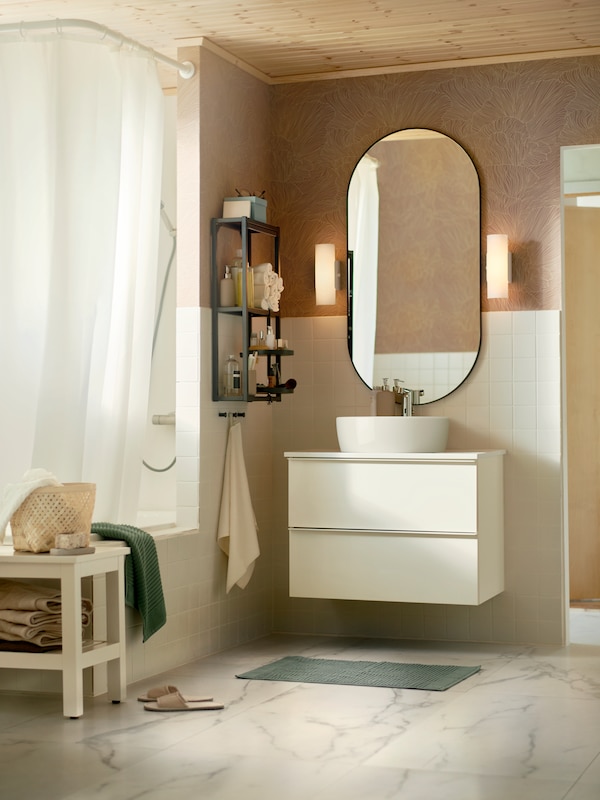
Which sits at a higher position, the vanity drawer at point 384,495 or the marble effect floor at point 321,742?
the vanity drawer at point 384,495

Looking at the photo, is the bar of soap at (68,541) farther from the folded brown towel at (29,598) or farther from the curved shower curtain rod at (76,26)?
the curved shower curtain rod at (76,26)

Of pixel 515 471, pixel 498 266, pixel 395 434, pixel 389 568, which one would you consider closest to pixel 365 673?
pixel 389 568

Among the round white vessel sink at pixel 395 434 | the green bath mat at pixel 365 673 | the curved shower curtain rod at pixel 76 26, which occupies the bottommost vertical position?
the green bath mat at pixel 365 673

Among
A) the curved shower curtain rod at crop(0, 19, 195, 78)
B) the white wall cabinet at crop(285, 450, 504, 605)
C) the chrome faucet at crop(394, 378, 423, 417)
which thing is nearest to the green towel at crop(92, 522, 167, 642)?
the white wall cabinet at crop(285, 450, 504, 605)

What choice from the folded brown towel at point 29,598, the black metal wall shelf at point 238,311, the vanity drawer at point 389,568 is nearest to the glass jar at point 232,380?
the black metal wall shelf at point 238,311

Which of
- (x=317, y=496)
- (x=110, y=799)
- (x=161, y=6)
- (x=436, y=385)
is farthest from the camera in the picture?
(x=436, y=385)

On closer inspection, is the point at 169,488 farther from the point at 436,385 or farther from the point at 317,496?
the point at 436,385

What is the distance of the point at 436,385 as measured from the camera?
521 centimetres

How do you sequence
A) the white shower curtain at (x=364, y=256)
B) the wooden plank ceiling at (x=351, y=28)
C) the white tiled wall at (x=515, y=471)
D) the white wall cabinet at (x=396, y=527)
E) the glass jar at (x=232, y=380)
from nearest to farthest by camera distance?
the wooden plank ceiling at (x=351, y=28), the white wall cabinet at (x=396, y=527), the glass jar at (x=232, y=380), the white tiled wall at (x=515, y=471), the white shower curtain at (x=364, y=256)

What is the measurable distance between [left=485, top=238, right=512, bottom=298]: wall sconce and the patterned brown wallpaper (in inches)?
2.3

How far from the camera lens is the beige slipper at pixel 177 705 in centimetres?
383

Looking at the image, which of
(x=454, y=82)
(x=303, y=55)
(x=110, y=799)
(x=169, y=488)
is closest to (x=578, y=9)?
(x=454, y=82)

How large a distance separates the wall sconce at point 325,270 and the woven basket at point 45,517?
186 cm

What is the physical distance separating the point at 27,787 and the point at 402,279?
9.78 feet
